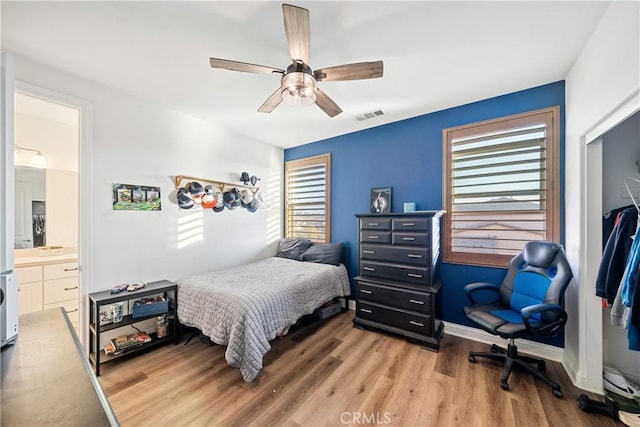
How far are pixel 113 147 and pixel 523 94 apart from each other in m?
4.31

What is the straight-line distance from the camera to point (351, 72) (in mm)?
1749

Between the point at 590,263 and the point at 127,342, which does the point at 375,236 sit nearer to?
the point at 590,263

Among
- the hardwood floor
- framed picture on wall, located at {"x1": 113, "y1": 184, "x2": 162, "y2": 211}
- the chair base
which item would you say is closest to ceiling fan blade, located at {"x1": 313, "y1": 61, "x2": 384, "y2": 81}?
framed picture on wall, located at {"x1": 113, "y1": 184, "x2": 162, "y2": 211}

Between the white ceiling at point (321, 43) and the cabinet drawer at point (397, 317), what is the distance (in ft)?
7.85

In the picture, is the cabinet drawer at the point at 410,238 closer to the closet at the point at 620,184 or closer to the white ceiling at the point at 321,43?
the closet at the point at 620,184

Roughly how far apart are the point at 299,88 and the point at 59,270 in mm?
3439

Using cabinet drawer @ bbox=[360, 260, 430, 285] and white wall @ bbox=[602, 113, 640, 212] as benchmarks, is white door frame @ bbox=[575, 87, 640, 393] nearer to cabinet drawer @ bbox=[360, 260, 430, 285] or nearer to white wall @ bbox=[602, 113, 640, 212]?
white wall @ bbox=[602, 113, 640, 212]

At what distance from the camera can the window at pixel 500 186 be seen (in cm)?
242

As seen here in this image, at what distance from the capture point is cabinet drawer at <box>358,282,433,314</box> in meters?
2.58

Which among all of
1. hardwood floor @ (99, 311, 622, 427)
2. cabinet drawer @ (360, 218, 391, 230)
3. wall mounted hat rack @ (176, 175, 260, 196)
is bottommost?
hardwood floor @ (99, 311, 622, 427)

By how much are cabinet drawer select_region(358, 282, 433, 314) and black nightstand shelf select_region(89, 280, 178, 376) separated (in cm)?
216

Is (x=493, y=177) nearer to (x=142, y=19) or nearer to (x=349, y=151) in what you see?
(x=349, y=151)

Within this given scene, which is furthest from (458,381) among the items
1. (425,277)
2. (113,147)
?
(113,147)

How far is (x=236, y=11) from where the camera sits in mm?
1576
